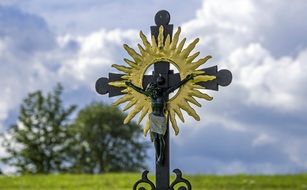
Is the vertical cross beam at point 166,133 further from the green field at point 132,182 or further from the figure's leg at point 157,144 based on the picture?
the green field at point 132,182

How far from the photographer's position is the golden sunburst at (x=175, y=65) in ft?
29.1

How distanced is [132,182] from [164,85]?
930cm

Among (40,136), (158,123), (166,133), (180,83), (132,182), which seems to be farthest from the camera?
(40,136)

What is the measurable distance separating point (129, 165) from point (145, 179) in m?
38.3

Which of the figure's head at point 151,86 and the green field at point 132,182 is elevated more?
the figure's head at point 151,86

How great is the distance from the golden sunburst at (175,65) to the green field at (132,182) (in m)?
8.31

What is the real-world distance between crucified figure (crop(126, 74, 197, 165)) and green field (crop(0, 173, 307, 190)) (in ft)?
27.2

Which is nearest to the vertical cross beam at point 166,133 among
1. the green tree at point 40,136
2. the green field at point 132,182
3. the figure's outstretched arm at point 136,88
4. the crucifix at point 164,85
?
the crucifix at point 164,85

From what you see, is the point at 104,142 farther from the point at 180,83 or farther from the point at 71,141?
the point at 180,83

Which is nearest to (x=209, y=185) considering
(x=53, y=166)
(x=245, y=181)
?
(x=245, y=181)

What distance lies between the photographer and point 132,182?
18000 millimetres

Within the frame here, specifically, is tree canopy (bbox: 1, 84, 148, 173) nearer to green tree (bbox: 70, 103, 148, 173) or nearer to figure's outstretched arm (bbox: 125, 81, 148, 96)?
green tree (bbox: 70, 103, 148, 173)

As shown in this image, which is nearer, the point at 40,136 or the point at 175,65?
the point at 175,65

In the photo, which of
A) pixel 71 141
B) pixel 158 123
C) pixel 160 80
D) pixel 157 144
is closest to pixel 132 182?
pixel 157 144
